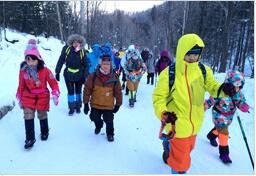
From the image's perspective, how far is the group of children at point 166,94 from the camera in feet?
10.8

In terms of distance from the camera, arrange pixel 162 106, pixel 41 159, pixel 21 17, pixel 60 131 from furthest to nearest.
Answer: pixel 21 17 < pixel 60 131 < pixel 41 159 < pixel 162 106

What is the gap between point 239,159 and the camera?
4594 mm

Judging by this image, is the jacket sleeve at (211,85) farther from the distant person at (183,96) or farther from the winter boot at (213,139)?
the winter boot at (213,139)

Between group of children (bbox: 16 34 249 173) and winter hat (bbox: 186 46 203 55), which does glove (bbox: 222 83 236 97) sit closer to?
group of children (bbox: 16 34 249 173)

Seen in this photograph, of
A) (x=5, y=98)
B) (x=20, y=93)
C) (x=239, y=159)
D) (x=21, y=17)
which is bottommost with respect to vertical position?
(x=239, y=159)

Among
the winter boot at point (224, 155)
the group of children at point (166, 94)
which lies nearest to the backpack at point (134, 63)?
the group of children at point (166, 94)

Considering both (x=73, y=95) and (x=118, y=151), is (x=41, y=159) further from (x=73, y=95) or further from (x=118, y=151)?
(x=73, y=95)

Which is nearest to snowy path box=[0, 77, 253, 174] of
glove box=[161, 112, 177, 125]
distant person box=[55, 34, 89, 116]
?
distant person box=[55, 34, 89, 116]

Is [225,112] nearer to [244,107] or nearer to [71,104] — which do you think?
[244,107]

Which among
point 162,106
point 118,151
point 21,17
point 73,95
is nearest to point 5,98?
point 73,95

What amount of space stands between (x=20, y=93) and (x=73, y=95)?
6.36 ft

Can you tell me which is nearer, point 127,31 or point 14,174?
point 14,174

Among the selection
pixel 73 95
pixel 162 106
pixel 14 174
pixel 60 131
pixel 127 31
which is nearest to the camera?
pixel 162 106

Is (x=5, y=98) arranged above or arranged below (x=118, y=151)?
above
